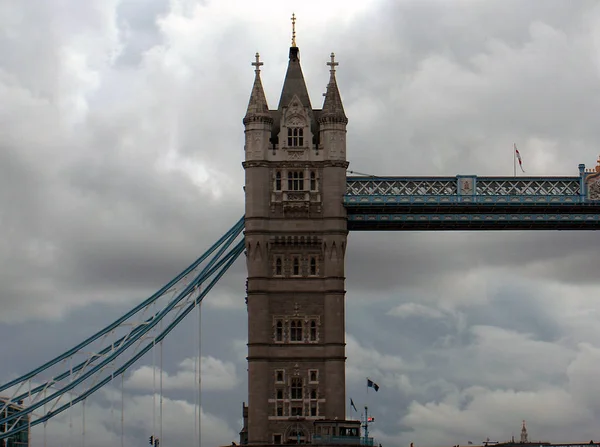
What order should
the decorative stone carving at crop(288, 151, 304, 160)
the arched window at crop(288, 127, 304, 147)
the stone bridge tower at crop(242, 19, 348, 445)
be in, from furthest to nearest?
the arched window at crop(288, 127, 304, 147), the decorative stone carving at crop(288, 151, 304, 160), the stone bridge tower at crop(242, 19, 348, 445)

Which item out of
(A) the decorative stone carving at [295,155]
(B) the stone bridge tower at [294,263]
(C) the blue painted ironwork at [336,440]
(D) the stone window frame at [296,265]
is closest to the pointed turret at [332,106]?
(B) the stone bridge tower at [294,263]

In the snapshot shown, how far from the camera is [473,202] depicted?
12569cm

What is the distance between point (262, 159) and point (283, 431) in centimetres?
2374

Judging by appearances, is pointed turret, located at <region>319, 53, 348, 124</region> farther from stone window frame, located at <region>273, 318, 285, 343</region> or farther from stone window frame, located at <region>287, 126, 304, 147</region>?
stone window frame, located at <region>273, 318, 285, 343</region>

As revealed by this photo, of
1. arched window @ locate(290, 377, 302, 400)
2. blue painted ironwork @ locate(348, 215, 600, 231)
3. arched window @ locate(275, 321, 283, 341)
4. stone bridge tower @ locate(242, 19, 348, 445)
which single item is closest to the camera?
stone bridge tower @ locate(242, 19, 348, 445)

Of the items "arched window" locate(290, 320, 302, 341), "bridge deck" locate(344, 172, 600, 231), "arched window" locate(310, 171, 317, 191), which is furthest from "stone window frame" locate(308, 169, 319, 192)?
"arched window" locate(290, 320, 302, 341)

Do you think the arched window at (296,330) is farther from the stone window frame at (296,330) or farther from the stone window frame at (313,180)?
the stone window frame at (313,180)

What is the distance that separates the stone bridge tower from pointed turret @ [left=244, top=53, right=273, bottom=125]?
0.09 metres

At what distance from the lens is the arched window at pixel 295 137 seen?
4956 inches

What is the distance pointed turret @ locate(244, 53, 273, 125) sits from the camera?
126 m

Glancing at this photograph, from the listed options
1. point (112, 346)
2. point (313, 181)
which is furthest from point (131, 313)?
point (313, 181)

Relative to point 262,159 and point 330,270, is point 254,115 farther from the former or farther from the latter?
point 330,270

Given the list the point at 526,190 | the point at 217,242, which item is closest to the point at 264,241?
the point at 217,242

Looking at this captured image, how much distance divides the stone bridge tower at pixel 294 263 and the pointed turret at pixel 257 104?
3.5 inches
